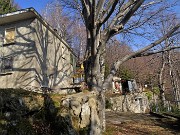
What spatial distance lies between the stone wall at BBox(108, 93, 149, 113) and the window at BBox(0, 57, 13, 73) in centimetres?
1186

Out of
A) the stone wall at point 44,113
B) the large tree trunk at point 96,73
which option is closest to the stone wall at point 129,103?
the large tree trunk at point 96,73

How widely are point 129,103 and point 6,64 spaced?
16.6 m

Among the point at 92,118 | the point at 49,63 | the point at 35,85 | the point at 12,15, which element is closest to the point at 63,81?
the point at 49,63

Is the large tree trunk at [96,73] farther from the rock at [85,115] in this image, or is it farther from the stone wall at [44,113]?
the stone wall at [44,113]

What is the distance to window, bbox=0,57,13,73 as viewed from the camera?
1612cm

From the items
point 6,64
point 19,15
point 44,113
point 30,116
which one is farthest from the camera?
point 6,64

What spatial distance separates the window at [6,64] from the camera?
16.1 m

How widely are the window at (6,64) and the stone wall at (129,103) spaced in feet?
38.9

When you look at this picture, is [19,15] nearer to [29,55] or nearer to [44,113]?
[29,55]

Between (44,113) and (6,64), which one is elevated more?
(6,64)

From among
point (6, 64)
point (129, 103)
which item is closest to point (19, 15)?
point (6, 64)

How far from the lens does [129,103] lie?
1106 inches

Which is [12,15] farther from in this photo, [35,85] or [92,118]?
[92,118]

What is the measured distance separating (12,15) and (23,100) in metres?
9.98
